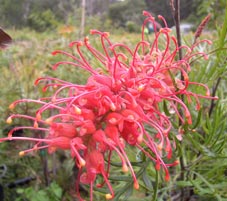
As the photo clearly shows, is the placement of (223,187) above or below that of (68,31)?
below

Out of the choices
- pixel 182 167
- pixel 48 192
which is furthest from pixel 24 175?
pixel 182 167

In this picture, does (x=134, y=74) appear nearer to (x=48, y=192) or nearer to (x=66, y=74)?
(x=48, y=192)

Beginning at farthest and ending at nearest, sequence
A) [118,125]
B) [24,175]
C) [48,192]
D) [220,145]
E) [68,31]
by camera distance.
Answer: [68,31]
[24,175]
[48,192]
[220,145]
[118,125]

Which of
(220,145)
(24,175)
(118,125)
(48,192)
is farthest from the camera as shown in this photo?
(24,175)

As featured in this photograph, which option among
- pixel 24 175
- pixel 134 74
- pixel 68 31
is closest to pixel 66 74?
pixel 24 175

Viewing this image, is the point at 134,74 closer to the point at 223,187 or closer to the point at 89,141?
the point at 89,141

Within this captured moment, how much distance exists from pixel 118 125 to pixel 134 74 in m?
0.11

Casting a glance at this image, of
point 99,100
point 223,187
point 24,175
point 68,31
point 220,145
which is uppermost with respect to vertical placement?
point 68,31

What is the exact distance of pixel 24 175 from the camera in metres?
1.60

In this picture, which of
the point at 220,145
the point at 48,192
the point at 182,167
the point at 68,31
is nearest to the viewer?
the point at 220,145

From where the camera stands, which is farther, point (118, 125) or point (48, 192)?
point (48, 192)

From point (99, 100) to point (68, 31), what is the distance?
1.92m

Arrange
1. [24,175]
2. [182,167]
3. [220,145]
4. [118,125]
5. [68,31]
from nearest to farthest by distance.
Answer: [118,125] → [220,145] → [182,167] → [24,175] → [68,31]

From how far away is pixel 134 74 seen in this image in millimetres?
570
